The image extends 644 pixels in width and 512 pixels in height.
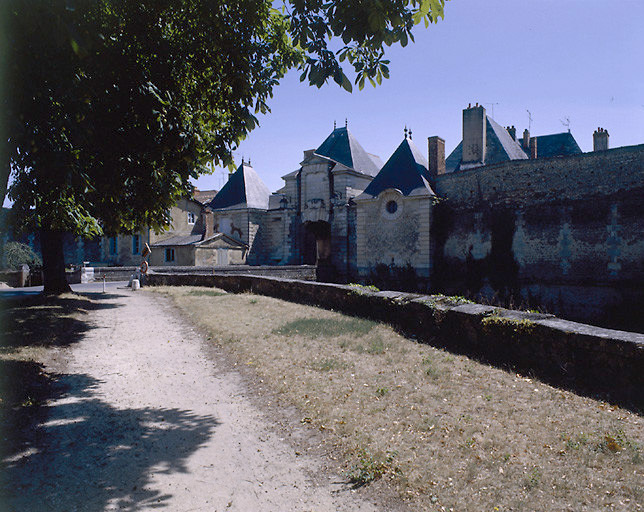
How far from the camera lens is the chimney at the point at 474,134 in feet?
79.0

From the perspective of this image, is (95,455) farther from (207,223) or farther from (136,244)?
(136,244)

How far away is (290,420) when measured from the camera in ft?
16.0

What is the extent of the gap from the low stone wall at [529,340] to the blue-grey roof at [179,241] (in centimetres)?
2442

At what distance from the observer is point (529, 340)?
240 inches

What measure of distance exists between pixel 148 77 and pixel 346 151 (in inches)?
1029

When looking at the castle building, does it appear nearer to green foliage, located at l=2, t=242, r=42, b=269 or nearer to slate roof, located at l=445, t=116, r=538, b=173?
slate roof, located at l=445, t=116, r=538, b=173

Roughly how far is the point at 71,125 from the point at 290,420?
4656mm

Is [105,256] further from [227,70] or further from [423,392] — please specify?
[423,392]

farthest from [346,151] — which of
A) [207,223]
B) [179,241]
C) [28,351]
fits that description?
[28,351]

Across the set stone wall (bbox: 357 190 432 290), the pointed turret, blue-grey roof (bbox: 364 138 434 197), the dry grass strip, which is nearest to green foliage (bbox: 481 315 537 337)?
the dry grass strip

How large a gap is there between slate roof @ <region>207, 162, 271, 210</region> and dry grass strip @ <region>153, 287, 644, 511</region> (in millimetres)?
29249

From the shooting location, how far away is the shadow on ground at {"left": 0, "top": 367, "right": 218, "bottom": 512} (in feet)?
10.9

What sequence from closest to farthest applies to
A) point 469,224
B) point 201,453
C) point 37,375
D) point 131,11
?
point 201,453
point 37,375
point 131,11
point 469,224

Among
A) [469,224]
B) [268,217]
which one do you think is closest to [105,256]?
[268,217]
